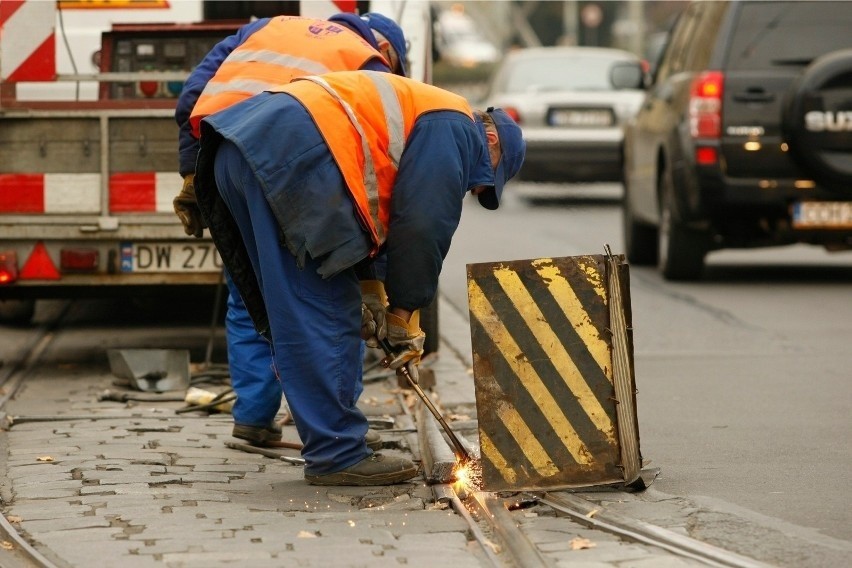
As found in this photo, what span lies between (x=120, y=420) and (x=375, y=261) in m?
1.74

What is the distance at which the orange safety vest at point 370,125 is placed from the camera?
5777 mm

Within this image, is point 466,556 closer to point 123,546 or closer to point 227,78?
point 123,546

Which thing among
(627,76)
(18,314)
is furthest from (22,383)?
(627,76)

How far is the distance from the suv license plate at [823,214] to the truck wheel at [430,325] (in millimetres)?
3523

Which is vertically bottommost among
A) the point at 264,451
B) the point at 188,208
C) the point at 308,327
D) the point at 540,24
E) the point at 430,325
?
the point at 540,24

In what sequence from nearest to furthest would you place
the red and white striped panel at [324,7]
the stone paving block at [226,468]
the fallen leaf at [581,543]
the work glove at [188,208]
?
the fallen leaf at [581,543] → the stone paving block at [226,468] → the work glove at [188,208] → the red and white striped panel at [324,7]

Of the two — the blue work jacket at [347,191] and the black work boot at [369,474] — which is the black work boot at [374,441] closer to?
the black work boot at [369,474]

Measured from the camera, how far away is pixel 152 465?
6430 mm

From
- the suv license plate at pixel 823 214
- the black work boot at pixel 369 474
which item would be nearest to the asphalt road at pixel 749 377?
the suv license plate at pixel 823 214

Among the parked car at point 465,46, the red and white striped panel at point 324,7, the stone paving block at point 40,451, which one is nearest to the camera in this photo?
the stone paving block at point 40,451

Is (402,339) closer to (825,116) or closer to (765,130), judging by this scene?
(825,116)

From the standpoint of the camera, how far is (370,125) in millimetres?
5824

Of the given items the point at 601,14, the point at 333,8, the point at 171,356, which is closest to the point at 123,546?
the point at 171,356

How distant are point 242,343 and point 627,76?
7.56 meters
